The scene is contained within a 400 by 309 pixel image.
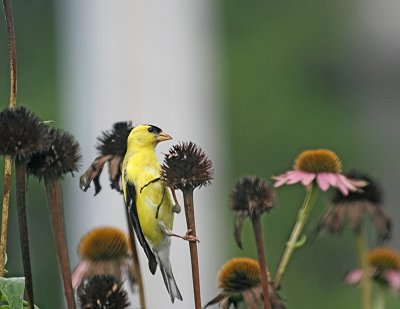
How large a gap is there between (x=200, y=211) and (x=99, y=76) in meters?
1.35

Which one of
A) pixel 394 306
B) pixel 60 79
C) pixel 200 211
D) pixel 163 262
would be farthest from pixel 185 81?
pixel 163 262

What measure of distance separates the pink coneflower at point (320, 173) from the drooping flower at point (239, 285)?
0.35 ft

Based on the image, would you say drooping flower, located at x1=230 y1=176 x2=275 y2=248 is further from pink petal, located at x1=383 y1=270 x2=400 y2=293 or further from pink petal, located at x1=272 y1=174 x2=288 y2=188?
pink petal, located at x1=383 y1=270 x2=400 y2=293

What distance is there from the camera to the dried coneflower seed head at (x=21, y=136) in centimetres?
128

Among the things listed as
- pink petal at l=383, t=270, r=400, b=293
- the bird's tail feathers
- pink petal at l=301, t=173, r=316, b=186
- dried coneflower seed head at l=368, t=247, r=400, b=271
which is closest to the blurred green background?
dried coneflower seed head at l=368, t=247, r=400, b=271

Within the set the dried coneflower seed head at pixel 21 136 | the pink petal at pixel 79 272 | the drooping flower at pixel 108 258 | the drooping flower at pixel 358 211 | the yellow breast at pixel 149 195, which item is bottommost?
the pink petal at pixel 79 272

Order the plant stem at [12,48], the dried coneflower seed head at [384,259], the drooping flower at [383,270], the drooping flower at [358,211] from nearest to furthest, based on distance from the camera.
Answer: the plant stem at [12,48]
the drooping flower at [358,211]
the drooping flower at [383,270]
the dried coneflower seed head at [384,259]

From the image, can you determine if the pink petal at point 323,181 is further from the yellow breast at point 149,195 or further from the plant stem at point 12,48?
the plant stem at point 12,48

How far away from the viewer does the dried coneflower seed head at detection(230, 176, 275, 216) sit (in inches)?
58.0

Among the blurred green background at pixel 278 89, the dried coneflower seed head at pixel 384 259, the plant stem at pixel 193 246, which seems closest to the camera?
the plant stem at pixel 193 246

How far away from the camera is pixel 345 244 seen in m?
9.02

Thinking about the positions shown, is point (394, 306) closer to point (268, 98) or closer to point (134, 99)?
point (134, 99)

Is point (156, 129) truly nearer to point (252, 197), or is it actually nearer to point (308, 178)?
point (308, 178)

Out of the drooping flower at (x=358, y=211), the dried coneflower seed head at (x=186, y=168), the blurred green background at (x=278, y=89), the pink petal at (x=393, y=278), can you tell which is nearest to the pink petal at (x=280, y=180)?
Result: the drooping flower at (x=358, y=211)
